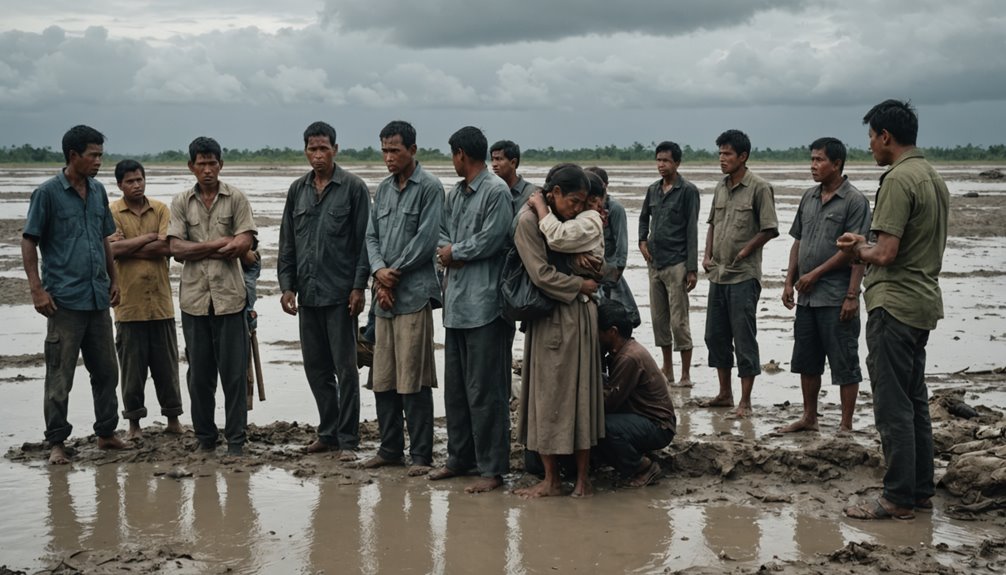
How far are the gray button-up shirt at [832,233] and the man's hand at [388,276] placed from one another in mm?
2778

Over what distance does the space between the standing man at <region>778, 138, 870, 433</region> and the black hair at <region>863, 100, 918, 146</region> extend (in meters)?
1.60

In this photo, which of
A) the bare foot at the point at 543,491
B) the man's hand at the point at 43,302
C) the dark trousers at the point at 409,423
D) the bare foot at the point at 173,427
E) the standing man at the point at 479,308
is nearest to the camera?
the bare foot at the point at 543,491

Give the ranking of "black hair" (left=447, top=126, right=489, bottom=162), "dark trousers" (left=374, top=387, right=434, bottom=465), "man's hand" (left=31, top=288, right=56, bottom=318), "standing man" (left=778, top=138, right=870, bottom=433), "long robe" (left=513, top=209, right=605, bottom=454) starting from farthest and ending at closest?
"standing man" (left=778, top=138, right=870, bottom=433)
"man's hand" (left=31, top=288, right=56, bottom=318)
"dark trousers" (left=374, top=387, right=434, bottom=465)
"black hair" (left=447, top=126, right=489, bottom=162)
"long robe" (left=513, top=209, right=605, bottom=454)

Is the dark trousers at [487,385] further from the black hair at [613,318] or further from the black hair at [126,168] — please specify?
the black hair at [126,168]

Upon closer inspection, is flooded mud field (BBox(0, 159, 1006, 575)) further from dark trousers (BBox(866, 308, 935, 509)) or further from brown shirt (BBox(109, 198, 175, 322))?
brown shirt (BBox(109, 198, 175, 322))

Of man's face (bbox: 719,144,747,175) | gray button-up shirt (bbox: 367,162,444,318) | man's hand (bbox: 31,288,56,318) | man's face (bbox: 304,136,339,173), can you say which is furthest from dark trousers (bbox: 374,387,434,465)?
man's face (bbox: 719,144,747,175)

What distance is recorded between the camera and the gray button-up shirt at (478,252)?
5.91 metres

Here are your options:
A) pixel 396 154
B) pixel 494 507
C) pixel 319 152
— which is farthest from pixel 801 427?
pixel 319 152

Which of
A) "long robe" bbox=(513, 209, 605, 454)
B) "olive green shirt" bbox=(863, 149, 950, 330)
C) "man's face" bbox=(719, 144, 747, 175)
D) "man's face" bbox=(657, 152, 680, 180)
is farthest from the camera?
"man's face" bbox=(657, 152, 680, 180)

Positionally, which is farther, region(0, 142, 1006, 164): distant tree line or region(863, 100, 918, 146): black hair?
region(0, 142, 1006, 164): distant tree line

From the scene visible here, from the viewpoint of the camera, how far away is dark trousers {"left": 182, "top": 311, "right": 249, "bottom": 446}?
6746 mm

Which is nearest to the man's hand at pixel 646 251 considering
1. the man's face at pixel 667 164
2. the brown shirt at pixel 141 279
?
the man's face at pixel 667 164

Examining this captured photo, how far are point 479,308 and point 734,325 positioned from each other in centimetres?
260

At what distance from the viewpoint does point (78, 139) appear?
666 centimetres
